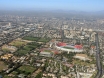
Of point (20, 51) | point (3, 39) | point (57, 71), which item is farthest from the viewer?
point (3, 39)

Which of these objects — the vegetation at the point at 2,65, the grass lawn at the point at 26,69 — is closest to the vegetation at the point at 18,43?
the vegetation at the point at 2,65

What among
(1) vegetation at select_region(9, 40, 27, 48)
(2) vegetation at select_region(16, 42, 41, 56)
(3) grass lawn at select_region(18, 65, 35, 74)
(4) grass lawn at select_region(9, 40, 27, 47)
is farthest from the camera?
(4) grass lawn at select_region(9, 40, 27, 47)

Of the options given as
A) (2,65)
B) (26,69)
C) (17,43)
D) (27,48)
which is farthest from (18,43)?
(26,69)

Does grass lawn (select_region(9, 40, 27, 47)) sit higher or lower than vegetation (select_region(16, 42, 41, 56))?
higher

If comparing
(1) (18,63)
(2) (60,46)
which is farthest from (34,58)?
(2) (60,46)

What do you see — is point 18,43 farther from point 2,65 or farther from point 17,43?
point 2,65

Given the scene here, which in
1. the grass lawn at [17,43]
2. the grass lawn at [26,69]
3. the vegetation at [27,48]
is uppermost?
the grass lawn at [17,43]

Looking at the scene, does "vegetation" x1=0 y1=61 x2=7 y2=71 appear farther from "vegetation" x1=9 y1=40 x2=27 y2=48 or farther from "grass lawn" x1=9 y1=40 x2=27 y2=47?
"grass lawn" x1=9 y1=40 x2=27 y2=47

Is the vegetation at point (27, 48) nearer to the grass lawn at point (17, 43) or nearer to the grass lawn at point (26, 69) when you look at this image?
the grass lawn at point (17, 43)

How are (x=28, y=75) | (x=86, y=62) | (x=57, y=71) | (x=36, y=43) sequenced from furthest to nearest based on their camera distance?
(x=36, y=43)
(x=86, y=62)
(x=57, y=71)
(x=28, y=75)

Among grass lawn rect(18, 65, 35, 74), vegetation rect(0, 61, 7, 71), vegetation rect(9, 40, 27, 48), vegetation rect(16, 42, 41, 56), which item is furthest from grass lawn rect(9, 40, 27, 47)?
grass lawn rect(18, 65, 35, 74)

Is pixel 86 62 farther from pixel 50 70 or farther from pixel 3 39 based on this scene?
pixel 3 39
